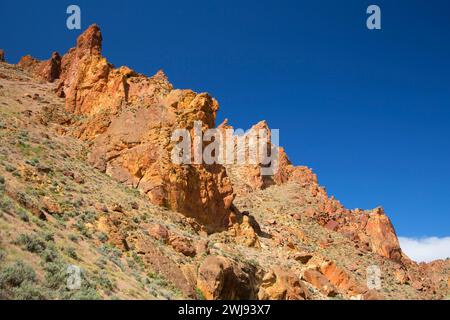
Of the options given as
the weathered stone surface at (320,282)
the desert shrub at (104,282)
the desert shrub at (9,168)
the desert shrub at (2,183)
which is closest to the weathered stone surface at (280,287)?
the weathered stone surface at (320,282)

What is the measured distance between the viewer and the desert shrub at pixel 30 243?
12.7 m

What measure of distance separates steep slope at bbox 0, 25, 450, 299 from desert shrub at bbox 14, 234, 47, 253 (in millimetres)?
45

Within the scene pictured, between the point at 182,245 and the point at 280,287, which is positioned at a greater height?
the point at 182,245

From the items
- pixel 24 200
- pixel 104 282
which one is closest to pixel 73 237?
pixel 24 200

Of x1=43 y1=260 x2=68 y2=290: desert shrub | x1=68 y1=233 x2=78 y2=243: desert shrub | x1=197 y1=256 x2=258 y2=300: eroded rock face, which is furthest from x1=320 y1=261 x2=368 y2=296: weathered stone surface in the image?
x1=43 y1=260 x2=68 y2=290: desert shrub

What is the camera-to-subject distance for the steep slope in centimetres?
1528

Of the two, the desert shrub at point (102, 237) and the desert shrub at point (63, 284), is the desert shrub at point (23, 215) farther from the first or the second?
the desert shrub at point (102, 237)

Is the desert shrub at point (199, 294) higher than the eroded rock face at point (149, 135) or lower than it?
lower

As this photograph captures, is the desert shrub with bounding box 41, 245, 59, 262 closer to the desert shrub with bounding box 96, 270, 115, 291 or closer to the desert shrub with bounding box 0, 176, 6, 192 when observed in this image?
the desert shrub with bounding box 96, 270, 115, 291

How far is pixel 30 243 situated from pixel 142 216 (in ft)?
38.4

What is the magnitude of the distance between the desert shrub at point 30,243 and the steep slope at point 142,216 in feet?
0.15

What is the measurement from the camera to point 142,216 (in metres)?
24.5

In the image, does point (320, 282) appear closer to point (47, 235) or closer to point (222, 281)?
point (222, 281)
